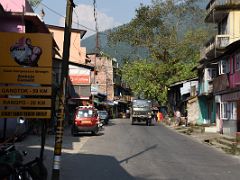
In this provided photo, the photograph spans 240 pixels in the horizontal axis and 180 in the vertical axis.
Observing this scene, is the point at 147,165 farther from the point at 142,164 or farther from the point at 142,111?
the point at 142,111

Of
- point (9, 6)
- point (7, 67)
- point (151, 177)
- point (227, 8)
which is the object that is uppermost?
point (227, 8)

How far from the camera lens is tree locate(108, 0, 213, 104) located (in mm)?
65125

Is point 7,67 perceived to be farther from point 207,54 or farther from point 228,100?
point 207,54

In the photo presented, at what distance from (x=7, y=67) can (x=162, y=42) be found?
53.4 metres

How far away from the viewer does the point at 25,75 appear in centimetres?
1151

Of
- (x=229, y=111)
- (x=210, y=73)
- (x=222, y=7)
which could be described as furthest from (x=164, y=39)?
(x=229, y=111)

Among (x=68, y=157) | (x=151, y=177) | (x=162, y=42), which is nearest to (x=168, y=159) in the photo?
(x=68, y=157)

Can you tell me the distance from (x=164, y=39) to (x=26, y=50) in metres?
53.4

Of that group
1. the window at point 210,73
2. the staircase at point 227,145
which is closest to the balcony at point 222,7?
the window at point 210,73

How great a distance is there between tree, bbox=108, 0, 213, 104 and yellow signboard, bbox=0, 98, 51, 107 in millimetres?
53498

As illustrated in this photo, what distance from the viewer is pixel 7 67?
38.0 ft

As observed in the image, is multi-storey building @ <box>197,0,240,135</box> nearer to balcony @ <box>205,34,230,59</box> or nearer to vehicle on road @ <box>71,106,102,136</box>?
balcony @ <box>205,34,230,59</box>

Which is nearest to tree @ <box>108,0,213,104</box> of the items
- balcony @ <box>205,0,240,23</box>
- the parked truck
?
the parked truck

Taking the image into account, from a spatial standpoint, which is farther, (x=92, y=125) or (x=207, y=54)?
(x=207, y=54)
